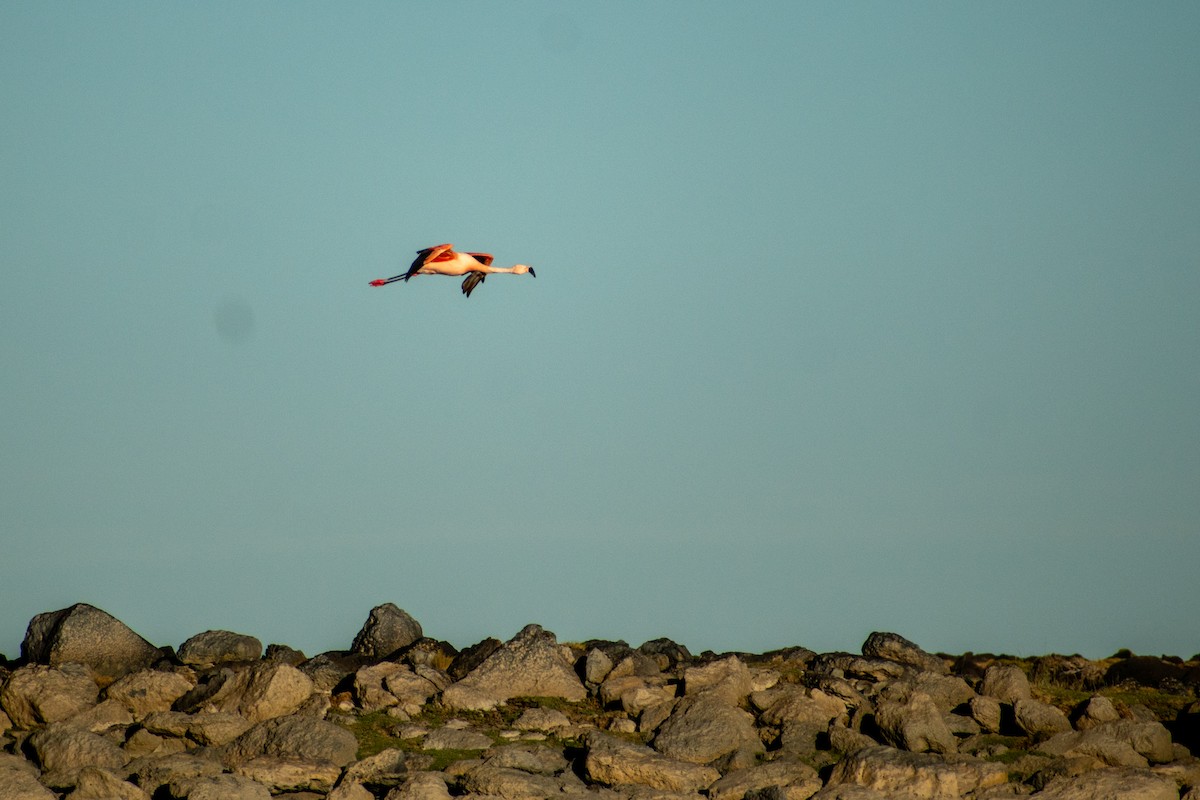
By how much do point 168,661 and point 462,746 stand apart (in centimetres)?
714

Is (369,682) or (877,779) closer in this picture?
(877,779)

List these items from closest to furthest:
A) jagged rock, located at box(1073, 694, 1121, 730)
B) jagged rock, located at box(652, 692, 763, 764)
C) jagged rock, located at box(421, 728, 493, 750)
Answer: jagged rock, located at box(652, 692, 763, 764)
jagged rock, located at box(421, 728, 493, 750)
jagged rock, located at box(1073, 694, 1121, 730)

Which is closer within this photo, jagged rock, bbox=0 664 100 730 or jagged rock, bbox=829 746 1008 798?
jagged rock, bbox=829 746 1008 798

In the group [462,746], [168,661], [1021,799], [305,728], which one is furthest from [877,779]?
[168,661]

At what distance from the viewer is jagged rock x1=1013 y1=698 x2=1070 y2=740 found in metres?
24.9

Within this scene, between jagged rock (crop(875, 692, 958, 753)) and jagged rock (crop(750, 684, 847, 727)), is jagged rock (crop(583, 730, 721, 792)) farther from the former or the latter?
jagged rock (crop(875, 692, 958, 753))

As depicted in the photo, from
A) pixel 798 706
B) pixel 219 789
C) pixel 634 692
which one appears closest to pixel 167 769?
pixel 219 789

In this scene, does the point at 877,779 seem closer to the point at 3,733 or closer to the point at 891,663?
the point at 891,663

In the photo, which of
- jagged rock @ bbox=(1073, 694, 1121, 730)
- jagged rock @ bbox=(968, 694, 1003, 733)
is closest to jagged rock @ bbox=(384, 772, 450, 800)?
jagged rock @ bbox=(968, 694, 1003, 733)

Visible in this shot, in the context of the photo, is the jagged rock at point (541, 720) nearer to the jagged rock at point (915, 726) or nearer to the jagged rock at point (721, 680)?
the jagged rock at point (721, 680)

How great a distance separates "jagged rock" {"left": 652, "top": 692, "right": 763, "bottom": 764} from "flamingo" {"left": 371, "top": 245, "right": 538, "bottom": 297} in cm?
894

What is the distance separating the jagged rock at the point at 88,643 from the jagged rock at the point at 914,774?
1327 centimetres

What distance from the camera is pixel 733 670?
87.5 ft

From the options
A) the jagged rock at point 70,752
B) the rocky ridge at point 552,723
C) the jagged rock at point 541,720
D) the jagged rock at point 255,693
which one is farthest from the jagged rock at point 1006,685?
the jagged rock at point 70,752
